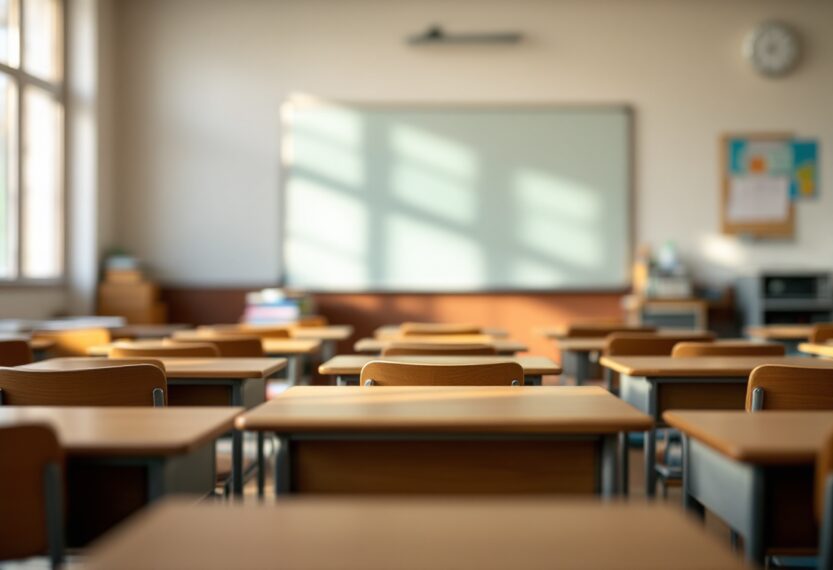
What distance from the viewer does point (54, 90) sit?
20.9 feet

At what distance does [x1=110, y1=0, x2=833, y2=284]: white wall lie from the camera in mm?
7027

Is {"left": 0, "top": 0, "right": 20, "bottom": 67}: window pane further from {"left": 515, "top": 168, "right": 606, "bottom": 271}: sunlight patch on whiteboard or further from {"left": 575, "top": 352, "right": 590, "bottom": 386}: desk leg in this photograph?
{"left": 575, "top": 352, "right": 590, "bottom": 386}: desk leg

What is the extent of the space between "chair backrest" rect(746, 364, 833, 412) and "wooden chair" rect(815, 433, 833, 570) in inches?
33.0

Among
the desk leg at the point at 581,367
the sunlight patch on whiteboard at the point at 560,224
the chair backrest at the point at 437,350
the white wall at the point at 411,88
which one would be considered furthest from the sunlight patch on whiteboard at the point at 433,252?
the chair backrest at the point at 437,350

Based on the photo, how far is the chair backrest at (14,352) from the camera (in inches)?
121

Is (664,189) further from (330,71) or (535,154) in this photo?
(330,71)

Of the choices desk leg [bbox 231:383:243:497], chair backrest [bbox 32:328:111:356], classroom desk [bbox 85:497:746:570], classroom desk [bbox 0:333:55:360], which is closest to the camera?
classroom desk [bbox 85:497:746:570]

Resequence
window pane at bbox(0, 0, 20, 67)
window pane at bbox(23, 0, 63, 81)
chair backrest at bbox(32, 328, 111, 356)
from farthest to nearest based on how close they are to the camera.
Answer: window pane at bbox(23, 0, 63, 81) < window pane at bbox(0, 0, 20, 67) < chair backrest at bbox(32, 328, 111, 356)

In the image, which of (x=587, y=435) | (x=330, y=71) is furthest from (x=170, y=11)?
(x=587, y=435)

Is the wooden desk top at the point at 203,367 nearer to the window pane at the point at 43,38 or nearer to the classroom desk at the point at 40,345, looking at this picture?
the classroom desk at the point at 40,345

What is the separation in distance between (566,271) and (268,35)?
330 cm

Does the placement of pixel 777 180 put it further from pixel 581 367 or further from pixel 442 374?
pixel 442 374

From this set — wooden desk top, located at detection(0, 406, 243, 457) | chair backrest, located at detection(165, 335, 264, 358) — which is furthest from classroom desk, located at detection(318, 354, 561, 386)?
wooden desk top, located at detection(0, 406, 243, 457)

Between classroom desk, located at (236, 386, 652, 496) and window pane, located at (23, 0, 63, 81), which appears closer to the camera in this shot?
classroom desk, located at (236, 386, 652, 496)
